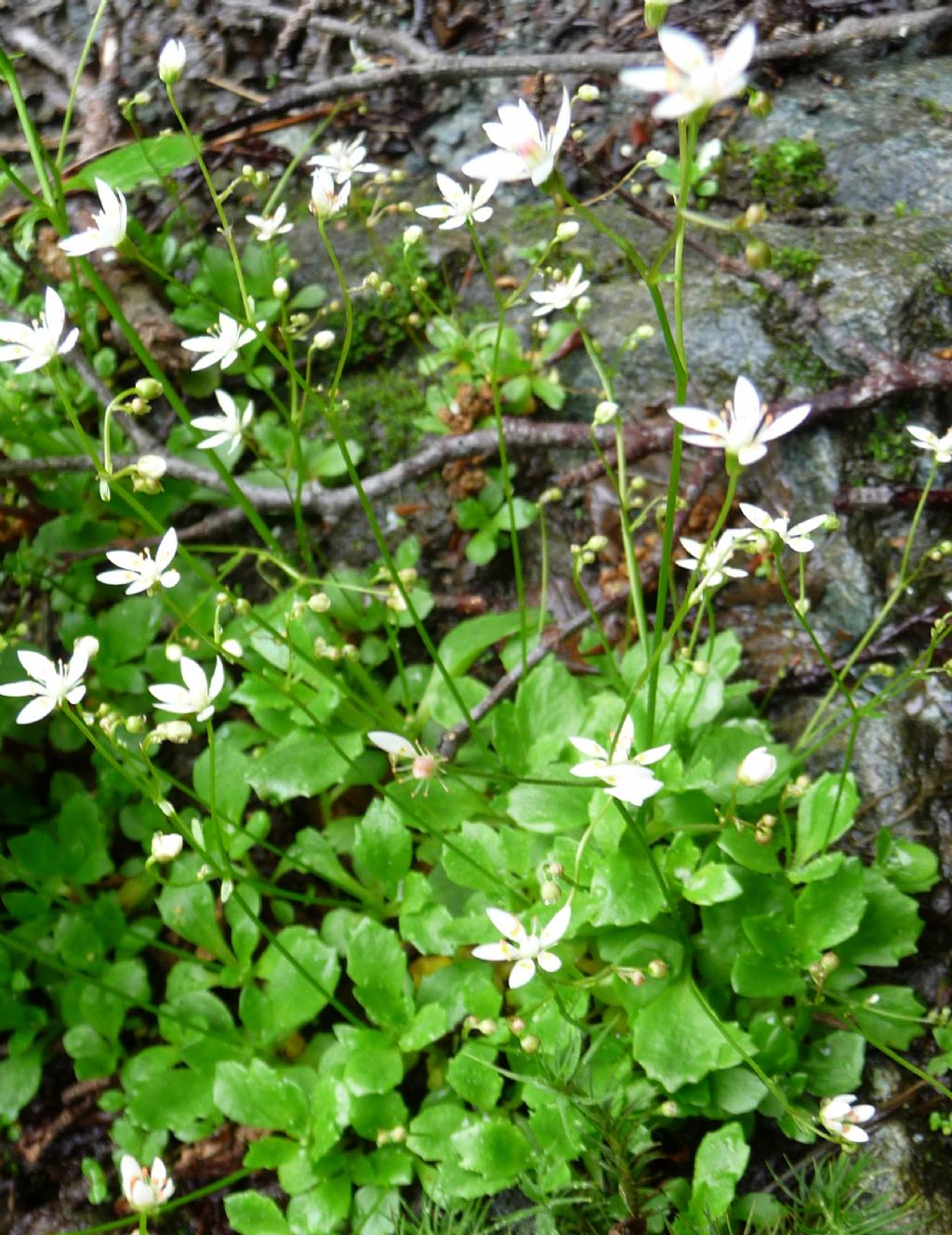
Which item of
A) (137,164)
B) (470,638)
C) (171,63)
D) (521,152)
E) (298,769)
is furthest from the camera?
(137,164)

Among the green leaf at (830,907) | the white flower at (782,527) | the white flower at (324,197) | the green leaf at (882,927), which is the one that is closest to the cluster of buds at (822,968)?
the green leaf at (830,907)

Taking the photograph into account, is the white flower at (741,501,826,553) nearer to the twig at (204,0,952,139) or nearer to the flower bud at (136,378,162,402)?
the flower bud at (136,378,162,402)

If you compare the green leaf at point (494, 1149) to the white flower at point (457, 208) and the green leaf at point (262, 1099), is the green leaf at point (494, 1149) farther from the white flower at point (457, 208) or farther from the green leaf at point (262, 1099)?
the white flower at point (457, 208)

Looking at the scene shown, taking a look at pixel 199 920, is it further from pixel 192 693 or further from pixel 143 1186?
pixel 192 693

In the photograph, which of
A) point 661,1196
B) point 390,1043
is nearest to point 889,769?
point 661,1196

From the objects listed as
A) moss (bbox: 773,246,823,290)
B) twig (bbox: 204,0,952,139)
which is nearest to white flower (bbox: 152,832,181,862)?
moss (bbox: 773,246,823,290)

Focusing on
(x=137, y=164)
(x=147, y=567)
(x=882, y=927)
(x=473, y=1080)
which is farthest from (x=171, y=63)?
(x=882, y=927)
